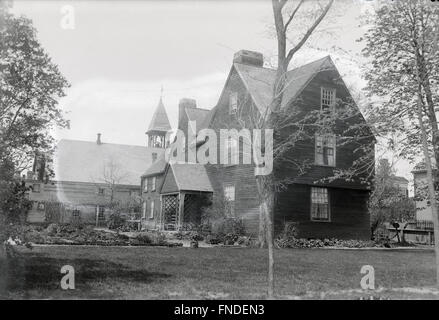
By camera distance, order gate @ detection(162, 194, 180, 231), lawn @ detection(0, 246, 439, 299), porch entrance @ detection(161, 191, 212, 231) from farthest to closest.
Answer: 1. gate @ detection(162, 194, 180, 231)
2. porch entrance @ detection(161, 191, 212, 231)
3. lawn @ detection(0, 246, 439, 299)

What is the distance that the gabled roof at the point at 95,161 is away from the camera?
167 ft

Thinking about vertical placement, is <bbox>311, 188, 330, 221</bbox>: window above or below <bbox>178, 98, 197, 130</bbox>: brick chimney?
below

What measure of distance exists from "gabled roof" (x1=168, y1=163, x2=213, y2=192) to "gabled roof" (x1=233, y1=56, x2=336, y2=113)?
7440 millimetres

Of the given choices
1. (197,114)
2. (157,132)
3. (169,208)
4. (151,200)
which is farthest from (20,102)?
(157,132)

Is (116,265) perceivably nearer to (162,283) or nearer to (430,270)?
(162,283)

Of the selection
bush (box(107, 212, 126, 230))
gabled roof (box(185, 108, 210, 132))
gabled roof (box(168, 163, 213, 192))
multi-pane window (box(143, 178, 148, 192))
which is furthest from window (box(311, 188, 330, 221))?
multi-pane window (box(143, 178, 148, 192))

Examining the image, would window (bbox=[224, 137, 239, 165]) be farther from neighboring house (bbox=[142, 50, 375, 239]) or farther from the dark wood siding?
the dark wood siding

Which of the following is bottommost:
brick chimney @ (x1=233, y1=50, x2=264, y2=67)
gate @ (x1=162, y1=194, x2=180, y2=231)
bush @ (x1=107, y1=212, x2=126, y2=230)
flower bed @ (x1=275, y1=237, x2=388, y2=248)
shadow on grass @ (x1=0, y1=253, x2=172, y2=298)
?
flower bed @ (x1=275, y1=237, x2=388, y2=248)

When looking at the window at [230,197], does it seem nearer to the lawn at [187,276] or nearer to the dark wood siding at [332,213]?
the dark wood siding at [332,213]

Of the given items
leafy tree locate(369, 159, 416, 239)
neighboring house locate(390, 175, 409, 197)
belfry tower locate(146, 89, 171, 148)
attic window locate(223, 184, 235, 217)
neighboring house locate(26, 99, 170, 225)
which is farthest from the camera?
belfry tower locate(146, 89, 171, 148)

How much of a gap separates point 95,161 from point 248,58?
27.5m

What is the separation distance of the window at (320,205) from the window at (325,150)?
175 cm

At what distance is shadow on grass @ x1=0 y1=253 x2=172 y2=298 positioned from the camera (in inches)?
368

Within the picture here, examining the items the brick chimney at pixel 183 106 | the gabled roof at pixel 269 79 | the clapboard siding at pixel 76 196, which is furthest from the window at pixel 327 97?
the clapboard siding at pixel 76 196
